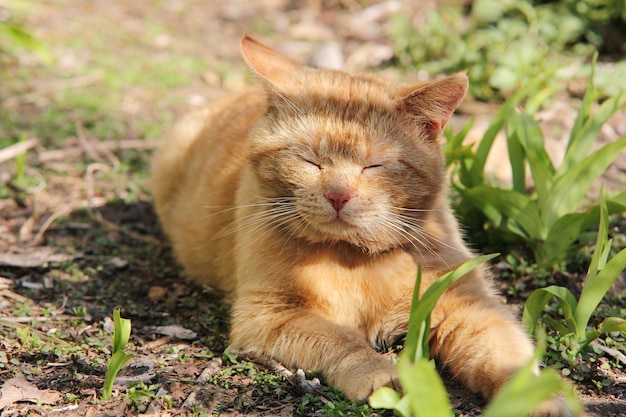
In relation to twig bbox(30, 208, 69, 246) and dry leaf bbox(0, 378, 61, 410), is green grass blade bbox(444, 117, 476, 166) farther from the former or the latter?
twig bbox(30, 208, 69, 246)

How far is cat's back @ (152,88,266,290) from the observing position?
390cm

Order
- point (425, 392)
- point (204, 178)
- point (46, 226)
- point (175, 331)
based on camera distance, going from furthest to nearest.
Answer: point (46, 226) → point (204, 178) → point (175, 331) → point (425, 392)

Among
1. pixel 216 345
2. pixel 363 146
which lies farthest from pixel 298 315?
pixel 363 146

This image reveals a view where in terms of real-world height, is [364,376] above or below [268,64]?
below

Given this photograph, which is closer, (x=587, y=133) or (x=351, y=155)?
(x=351, y=155)

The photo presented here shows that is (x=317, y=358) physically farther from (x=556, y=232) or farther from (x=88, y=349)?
(x=556, y=232)

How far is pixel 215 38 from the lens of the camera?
8.03 m

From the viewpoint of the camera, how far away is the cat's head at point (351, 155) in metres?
2.88

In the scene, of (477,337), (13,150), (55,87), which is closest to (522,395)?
(477,337)

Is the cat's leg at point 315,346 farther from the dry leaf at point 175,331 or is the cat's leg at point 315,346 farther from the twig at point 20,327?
the twig at point 20,327

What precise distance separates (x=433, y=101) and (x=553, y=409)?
1.32m

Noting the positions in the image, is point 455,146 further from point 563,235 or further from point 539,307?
point 539,307

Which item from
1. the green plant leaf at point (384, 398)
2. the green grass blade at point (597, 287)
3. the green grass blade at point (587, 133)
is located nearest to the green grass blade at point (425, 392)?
the green plant leaf at point (384, 398)

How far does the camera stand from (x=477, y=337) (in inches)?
115
